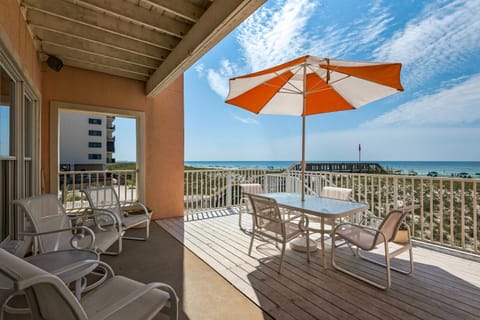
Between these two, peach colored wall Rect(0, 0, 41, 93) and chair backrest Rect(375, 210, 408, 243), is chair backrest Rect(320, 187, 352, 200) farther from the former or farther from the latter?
peach colored wall Rect(0, 0, 41, 93)

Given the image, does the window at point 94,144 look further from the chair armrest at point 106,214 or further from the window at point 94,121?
the chair armrest at point 106,214

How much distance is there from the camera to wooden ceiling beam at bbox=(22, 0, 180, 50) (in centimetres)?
235

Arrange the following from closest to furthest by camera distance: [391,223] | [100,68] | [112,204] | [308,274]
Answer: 1. [391,223]
2. [308,274]
3. [112,204]
4. [100,68]

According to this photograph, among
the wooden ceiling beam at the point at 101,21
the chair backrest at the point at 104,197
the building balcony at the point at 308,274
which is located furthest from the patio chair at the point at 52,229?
the wooden ceiling beam at the point at 101,21

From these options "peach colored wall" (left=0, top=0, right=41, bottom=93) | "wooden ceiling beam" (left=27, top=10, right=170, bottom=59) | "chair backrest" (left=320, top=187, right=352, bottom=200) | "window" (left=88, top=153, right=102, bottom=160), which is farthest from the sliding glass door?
"window" (left=88, top=153, right=102, bottom=160)

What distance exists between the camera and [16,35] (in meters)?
2.14

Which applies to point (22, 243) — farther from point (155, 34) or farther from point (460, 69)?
point (460, 69)

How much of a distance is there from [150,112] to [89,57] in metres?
1.35

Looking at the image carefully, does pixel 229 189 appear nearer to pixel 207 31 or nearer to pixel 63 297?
pixel 207 31

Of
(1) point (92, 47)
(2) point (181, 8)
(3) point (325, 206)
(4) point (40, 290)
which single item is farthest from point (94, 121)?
(4) point (40, 290)

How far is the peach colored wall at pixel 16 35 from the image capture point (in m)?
1.78

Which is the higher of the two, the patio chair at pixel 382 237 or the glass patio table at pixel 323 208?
the glass patio table at pixel 323 208

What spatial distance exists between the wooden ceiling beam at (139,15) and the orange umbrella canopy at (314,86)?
91 centimetres

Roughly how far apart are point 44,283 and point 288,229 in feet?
7.47
